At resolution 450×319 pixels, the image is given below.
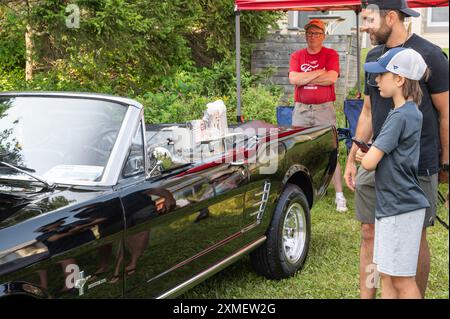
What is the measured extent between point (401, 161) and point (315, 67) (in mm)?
3627

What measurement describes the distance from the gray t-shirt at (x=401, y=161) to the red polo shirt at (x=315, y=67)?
3.52 metres

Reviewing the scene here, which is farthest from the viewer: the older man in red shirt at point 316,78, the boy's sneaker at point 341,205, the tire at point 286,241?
the older man in red shirt at point 316,78

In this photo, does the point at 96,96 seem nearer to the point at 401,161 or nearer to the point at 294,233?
the point at 401,161

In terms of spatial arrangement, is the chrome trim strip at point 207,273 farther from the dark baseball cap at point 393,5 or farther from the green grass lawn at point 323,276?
the dark baseball cap at point 393,5

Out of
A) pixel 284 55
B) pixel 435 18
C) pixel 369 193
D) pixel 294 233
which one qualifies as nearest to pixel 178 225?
pixel 369 193

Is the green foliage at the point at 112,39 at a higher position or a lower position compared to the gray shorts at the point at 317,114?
higher

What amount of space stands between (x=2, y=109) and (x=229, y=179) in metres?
1.37

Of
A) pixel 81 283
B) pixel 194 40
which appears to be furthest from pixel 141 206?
pixel 194 40

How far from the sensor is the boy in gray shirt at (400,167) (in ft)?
9.84

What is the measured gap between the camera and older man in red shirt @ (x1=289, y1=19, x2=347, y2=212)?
645 cm

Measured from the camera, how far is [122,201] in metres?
2.86

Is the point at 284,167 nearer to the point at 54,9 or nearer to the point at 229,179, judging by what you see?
the point at 229,179

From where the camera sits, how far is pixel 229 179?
374 centimetres

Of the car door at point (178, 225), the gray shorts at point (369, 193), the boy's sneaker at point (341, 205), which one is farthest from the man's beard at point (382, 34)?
the boy's sneaker at point (341, 205)
